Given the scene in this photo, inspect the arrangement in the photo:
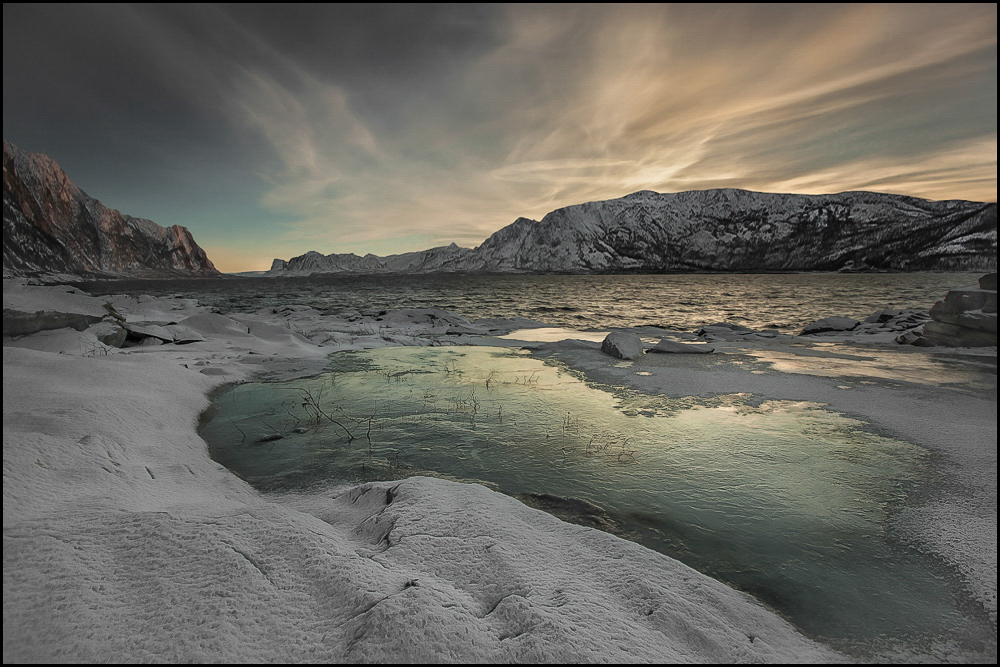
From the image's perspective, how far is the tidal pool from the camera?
2414 mm

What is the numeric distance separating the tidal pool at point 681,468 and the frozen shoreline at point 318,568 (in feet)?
1.02

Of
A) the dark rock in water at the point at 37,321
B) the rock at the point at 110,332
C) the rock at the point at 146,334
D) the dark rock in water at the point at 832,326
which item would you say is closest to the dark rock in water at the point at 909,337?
the dark rock in water at the point at 832,326

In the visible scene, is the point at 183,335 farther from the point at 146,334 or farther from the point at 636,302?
the point at 636,302

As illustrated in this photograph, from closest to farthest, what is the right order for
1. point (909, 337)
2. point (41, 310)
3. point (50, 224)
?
1. point (41, 310)
2. point (909, 337)
3. point (50, 224)

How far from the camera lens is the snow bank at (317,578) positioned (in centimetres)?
153

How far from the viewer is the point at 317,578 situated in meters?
1.96

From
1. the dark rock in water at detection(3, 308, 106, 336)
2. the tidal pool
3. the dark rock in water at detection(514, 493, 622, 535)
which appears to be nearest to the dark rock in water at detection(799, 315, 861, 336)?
the tidal pool

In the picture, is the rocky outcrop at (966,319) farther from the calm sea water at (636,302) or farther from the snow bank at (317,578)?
the snow bank at (317,578)

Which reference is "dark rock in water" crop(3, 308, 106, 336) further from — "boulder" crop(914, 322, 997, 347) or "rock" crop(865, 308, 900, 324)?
"rock" crop(865, 308, 900, 324)

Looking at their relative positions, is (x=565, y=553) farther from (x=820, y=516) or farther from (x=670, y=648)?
(x=820, y=516)

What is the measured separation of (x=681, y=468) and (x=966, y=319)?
11.4 metres

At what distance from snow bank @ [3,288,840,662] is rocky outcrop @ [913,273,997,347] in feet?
41.5

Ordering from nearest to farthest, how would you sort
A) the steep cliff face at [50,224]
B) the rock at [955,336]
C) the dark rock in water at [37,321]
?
the dark rock in water at [37,321], the rock at [955,336], the steep cliff face at [50,224]

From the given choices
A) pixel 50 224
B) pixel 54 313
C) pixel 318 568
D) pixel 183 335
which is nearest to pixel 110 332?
pixel 183 335
